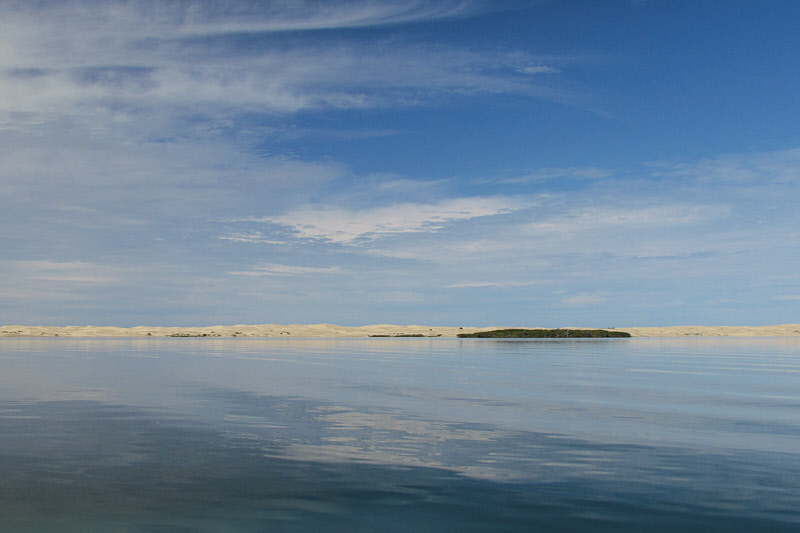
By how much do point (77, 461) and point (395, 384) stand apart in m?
14.6

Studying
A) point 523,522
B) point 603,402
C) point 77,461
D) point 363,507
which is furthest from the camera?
point 603,402

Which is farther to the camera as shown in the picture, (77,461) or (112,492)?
(77,461)

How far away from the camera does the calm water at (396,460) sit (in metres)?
7.78

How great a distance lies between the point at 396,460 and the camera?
1076 centimetres

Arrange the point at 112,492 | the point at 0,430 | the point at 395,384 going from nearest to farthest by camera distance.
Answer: the point at 112,492, the point at 0,430, the point at 395,384

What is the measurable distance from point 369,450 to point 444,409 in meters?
5.95

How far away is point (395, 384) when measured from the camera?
24234 millimetres

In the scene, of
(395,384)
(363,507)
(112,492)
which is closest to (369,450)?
(363,507)

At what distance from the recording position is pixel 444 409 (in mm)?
17250

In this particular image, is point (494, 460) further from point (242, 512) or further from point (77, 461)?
point (77, 461)

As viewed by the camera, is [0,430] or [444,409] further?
[444,409]

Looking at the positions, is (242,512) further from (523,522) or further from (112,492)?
(523,522)

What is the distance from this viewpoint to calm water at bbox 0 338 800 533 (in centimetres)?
778

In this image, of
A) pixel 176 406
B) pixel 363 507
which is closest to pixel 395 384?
pixel 176 406
